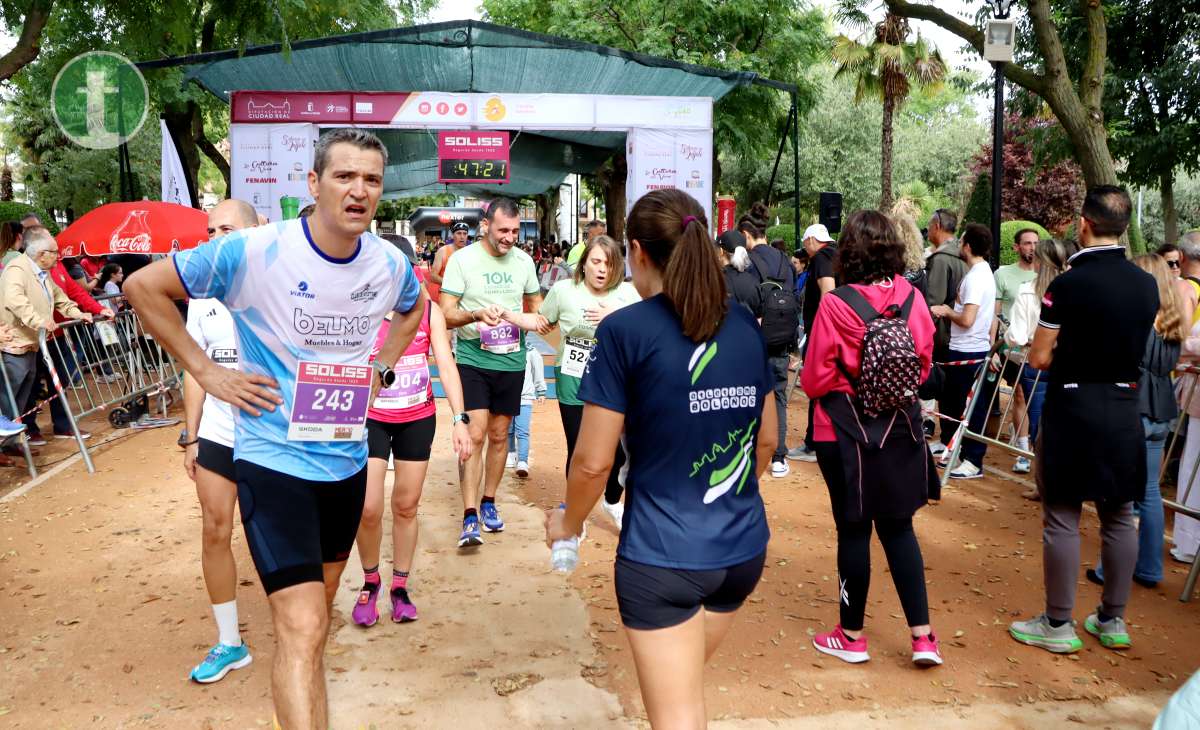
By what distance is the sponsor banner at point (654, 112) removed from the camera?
16.7 m

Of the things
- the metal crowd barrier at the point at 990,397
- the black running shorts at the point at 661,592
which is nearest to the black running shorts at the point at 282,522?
the black running shorts at the point at 661,592

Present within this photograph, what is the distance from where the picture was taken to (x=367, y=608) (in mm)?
4809

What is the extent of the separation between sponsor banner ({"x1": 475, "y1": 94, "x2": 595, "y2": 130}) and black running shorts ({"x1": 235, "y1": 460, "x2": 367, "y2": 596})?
14309 mm

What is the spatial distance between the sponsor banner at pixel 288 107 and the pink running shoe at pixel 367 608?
1282 centimetres

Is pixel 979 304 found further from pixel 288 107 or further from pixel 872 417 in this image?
pixel 288 107

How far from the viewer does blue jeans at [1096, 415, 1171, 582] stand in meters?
5.31

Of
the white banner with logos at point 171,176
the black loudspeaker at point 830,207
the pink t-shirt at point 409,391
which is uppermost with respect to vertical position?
the white banner with logos at point 171,176

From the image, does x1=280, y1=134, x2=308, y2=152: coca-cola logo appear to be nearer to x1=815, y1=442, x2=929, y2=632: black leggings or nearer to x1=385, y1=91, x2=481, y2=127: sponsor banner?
x1=385, y1=91, x2=481, y2=127: sponsor banner

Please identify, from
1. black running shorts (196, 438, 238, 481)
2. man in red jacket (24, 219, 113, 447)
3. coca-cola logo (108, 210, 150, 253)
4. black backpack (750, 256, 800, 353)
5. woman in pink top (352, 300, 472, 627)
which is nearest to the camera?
black running shorts (196, 438, 238, 481)

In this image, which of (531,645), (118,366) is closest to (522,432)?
(531,645)

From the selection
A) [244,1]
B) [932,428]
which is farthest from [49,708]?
[932,428]

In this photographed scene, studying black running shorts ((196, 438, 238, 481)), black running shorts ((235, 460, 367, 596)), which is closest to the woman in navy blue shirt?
black running shorts ((235, 460, 367, 596))

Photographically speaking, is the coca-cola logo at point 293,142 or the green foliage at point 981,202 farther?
the green foliage at point 981,202

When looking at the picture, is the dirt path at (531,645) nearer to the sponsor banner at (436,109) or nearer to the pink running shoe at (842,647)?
the pink running shoe at (842,647)
